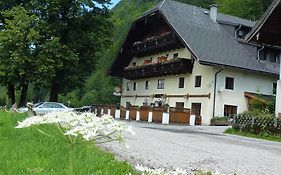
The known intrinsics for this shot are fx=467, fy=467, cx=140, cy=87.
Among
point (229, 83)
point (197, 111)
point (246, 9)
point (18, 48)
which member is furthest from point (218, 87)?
point (246, 9)

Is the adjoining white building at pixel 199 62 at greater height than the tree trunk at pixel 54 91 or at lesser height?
greater

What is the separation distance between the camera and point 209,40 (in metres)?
38.9

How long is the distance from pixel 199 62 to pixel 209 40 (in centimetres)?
492

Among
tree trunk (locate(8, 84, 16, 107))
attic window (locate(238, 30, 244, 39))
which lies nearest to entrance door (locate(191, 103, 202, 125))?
attic window (locate(238, 30, 244, 39))

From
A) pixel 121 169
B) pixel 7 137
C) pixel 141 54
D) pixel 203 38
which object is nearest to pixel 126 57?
pixel 141 54

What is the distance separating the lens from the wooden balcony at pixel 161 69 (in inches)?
1519

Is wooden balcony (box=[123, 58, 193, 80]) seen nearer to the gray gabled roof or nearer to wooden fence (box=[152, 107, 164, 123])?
the gray gabled roof

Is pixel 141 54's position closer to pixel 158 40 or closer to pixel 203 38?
pixel 158 40

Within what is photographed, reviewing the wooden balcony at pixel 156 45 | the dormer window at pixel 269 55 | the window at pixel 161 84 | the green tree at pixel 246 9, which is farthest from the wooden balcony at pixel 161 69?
the green tree at pixel 246 9

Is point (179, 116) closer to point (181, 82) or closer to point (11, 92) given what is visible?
point (181, 82)

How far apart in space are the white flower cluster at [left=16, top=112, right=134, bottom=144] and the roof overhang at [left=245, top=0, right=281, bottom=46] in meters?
21.5

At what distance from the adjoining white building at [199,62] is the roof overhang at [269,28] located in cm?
852

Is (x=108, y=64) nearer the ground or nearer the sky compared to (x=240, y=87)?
nearer the sky

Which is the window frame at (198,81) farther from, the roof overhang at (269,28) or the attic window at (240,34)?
the roof overhang at (269,28)
